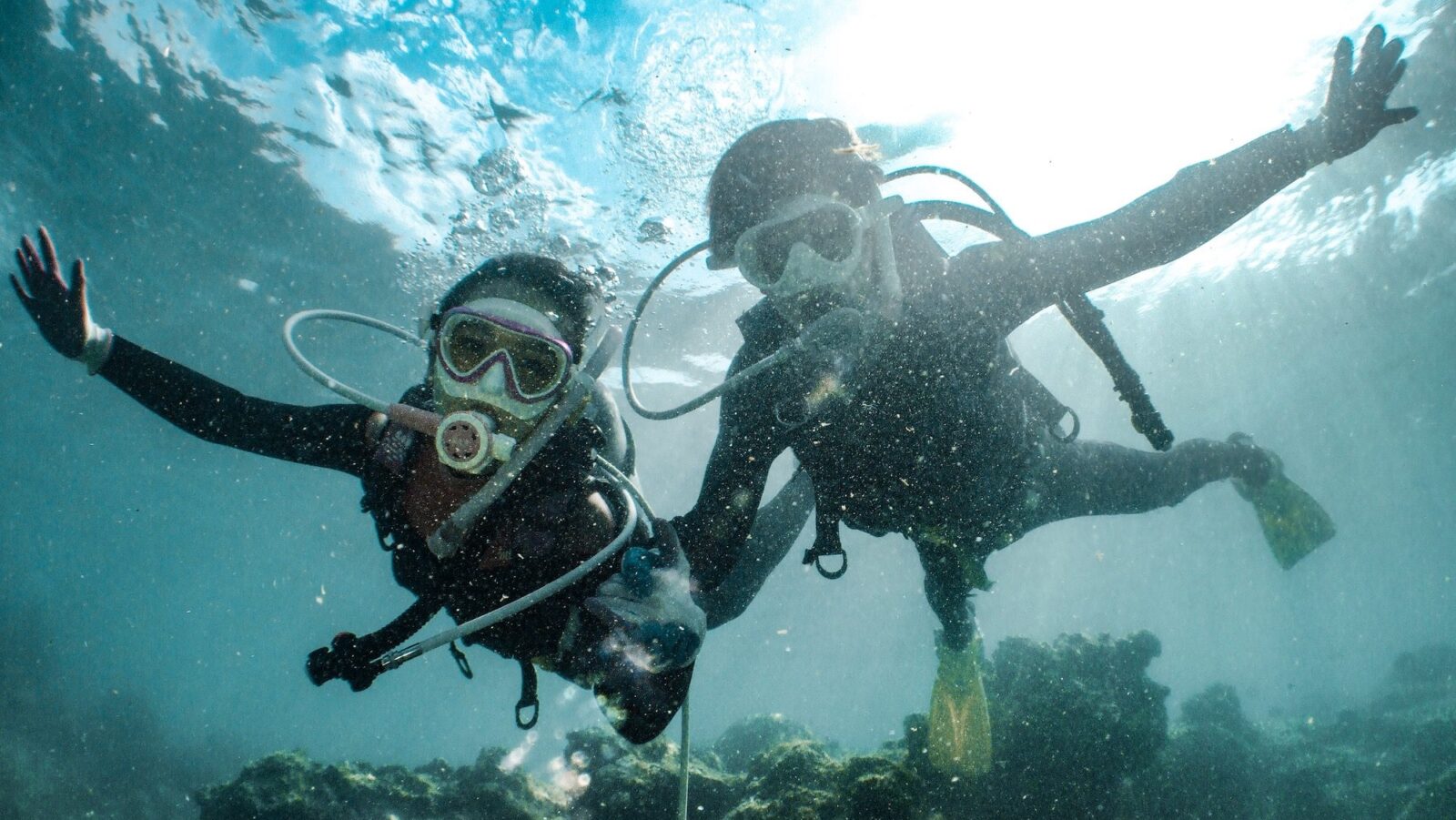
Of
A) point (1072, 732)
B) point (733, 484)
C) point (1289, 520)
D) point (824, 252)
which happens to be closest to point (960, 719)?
point (1072, 732)

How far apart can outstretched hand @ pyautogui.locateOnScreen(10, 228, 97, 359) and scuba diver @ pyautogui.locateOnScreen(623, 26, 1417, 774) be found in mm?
2777

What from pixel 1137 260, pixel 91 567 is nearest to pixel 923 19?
pixel 1137 260

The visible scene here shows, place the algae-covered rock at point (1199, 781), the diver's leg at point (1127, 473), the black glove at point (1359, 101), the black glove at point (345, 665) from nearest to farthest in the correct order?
the black glove at point (345, 665)
the black glove at point (1359, 101)
the diver's leg at point (1127, 473)
the algae-covered rock at point (1199, 781)

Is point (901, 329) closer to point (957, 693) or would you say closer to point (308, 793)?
point (957, 693)

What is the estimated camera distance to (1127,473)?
488 centimetres

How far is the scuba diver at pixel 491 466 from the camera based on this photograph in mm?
2227

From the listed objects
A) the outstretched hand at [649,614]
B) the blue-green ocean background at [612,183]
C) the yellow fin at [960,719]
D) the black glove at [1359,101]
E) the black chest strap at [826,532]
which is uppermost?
the blue-green ocean background at [612,183]

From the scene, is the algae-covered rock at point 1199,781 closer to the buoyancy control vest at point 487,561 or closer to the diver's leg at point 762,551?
the diver's leg at point 762,551

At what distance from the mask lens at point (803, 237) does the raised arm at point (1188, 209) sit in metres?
0.81

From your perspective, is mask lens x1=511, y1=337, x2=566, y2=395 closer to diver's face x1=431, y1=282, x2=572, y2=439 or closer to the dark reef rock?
diver's face x1=431, y1=282, x2=572, y2=439

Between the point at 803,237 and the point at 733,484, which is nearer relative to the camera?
the point at 733,484

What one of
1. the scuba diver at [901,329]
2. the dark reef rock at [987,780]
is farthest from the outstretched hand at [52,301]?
the dark reef rock at [987,780]

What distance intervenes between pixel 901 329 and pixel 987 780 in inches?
218

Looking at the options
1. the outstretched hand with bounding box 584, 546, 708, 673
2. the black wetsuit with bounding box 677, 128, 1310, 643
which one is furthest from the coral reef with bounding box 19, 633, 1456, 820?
the outstretched hand with bounding box 584, 546, 708, 673
